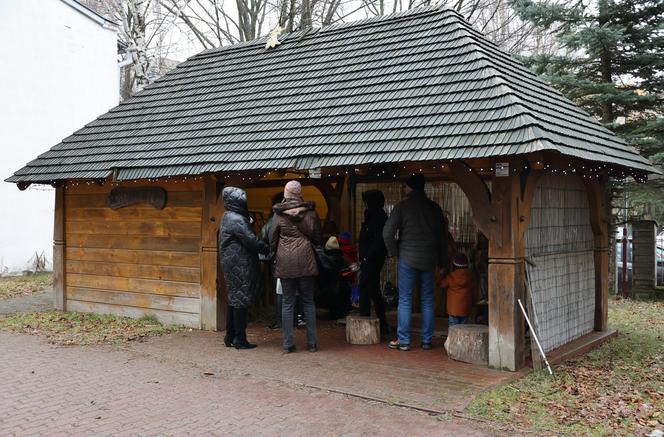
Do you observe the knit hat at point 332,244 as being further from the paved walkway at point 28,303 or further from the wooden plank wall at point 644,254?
the wooden plank wall at point 644,254

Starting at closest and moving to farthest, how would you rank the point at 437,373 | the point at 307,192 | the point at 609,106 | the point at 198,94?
the point at 437,373 < the point at 198,94 < the point at 307,192 < the point at 609,106

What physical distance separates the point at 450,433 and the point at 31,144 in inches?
627

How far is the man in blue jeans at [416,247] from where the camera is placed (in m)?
7.52

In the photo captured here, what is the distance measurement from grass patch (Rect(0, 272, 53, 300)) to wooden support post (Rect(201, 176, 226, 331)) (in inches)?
261

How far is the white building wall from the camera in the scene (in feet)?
54.8

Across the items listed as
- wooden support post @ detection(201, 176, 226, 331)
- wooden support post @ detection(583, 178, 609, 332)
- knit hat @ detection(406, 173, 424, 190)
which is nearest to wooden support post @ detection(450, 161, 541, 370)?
knit hat @ detection(406, 173, 424, 190)

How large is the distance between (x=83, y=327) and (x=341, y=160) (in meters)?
4.96

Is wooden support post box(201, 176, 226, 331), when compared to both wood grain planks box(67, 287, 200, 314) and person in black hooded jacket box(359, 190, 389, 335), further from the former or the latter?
person in black hooded jacket box(359, 190, 389, 335)

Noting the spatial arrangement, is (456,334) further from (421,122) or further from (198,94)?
(198,94)

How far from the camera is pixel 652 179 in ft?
46.5

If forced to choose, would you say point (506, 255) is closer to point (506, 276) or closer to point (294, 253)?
point (506, 276)

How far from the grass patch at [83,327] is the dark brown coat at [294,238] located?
258 cm

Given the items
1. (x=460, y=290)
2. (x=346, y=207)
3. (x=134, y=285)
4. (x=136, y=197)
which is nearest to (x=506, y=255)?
(x=460, y=290)

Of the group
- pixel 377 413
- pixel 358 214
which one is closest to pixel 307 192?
pixel 358 214
